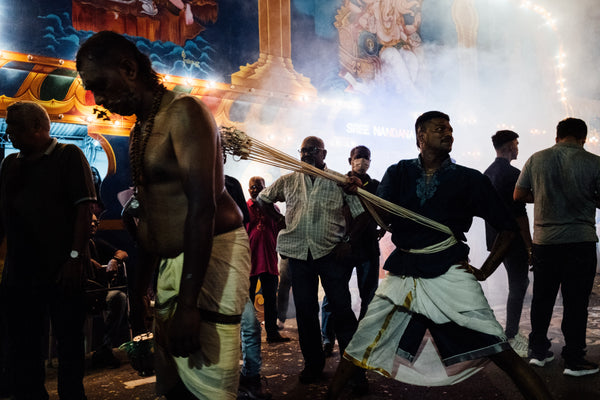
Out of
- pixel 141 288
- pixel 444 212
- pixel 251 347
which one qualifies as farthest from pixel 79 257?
pixel 444 212

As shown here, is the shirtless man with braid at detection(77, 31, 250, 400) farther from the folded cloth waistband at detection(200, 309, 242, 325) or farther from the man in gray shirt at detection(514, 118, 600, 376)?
the man in gray shirt at detection(514, 118, 600, 376)

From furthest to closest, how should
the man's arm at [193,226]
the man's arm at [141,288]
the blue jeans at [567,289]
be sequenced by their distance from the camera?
the blue jeans at [567,289], the man's arm at [141,288], the man's arm at [193,226]

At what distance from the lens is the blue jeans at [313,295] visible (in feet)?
13.9

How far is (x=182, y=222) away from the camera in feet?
6.09

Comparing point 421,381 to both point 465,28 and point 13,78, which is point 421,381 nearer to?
point 13,78

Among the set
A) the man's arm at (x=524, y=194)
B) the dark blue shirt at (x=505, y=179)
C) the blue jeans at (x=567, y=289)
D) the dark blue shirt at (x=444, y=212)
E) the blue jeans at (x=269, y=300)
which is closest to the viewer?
the dark blue shirt at (x=444, y=212)

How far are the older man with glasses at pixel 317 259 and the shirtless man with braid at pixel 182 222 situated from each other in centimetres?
234

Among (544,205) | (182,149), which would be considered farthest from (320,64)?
(182,149)

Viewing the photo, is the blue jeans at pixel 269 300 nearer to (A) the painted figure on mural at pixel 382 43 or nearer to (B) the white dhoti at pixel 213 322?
(B) the white dhoti at pixel 213 322

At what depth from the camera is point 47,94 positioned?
250 inches

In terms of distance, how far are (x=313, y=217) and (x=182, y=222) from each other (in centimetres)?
266

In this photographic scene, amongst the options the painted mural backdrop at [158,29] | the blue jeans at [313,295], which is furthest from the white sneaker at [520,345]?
the painted mural backdrop at [158,29]

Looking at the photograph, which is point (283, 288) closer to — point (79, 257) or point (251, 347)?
point (251, 347)

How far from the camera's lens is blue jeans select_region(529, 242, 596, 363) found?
4.21 metres
